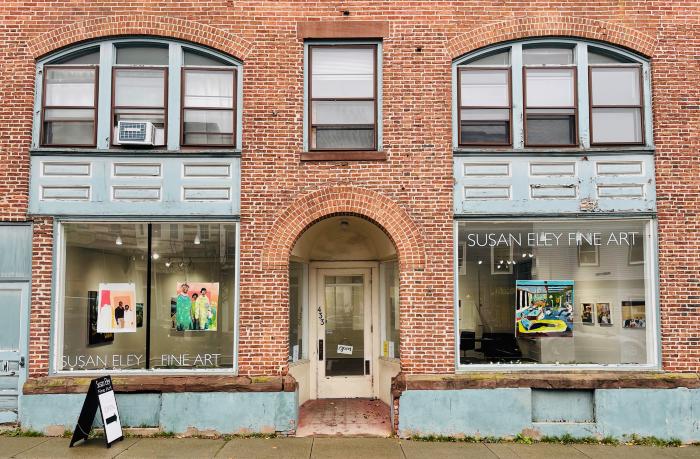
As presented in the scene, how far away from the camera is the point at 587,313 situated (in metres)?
10.1

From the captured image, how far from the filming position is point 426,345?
31.9ft

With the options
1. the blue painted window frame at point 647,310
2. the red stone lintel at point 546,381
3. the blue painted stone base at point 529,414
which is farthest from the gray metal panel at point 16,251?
the blue painted window frame at point 647,310

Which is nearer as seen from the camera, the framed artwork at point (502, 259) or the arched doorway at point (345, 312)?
the framed artwork at point (502, 259)

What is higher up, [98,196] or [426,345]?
[98,196]

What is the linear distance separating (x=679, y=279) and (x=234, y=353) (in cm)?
753

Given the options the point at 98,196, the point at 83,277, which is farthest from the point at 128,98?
the point at 83,277

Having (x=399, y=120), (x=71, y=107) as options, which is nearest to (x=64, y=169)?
(x=71, y=107)

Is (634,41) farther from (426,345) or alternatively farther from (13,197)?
(13,197)

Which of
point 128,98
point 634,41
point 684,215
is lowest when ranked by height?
point 684,215

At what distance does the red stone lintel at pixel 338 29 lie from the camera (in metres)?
10.1

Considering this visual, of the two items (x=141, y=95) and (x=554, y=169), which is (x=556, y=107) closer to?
(x=554, y=169)

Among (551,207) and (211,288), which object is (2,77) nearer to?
(211,288)

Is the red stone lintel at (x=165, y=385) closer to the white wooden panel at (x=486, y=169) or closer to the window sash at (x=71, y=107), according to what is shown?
the window sash at (x=71, y=107)

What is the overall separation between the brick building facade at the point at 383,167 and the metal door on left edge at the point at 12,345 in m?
0.22
